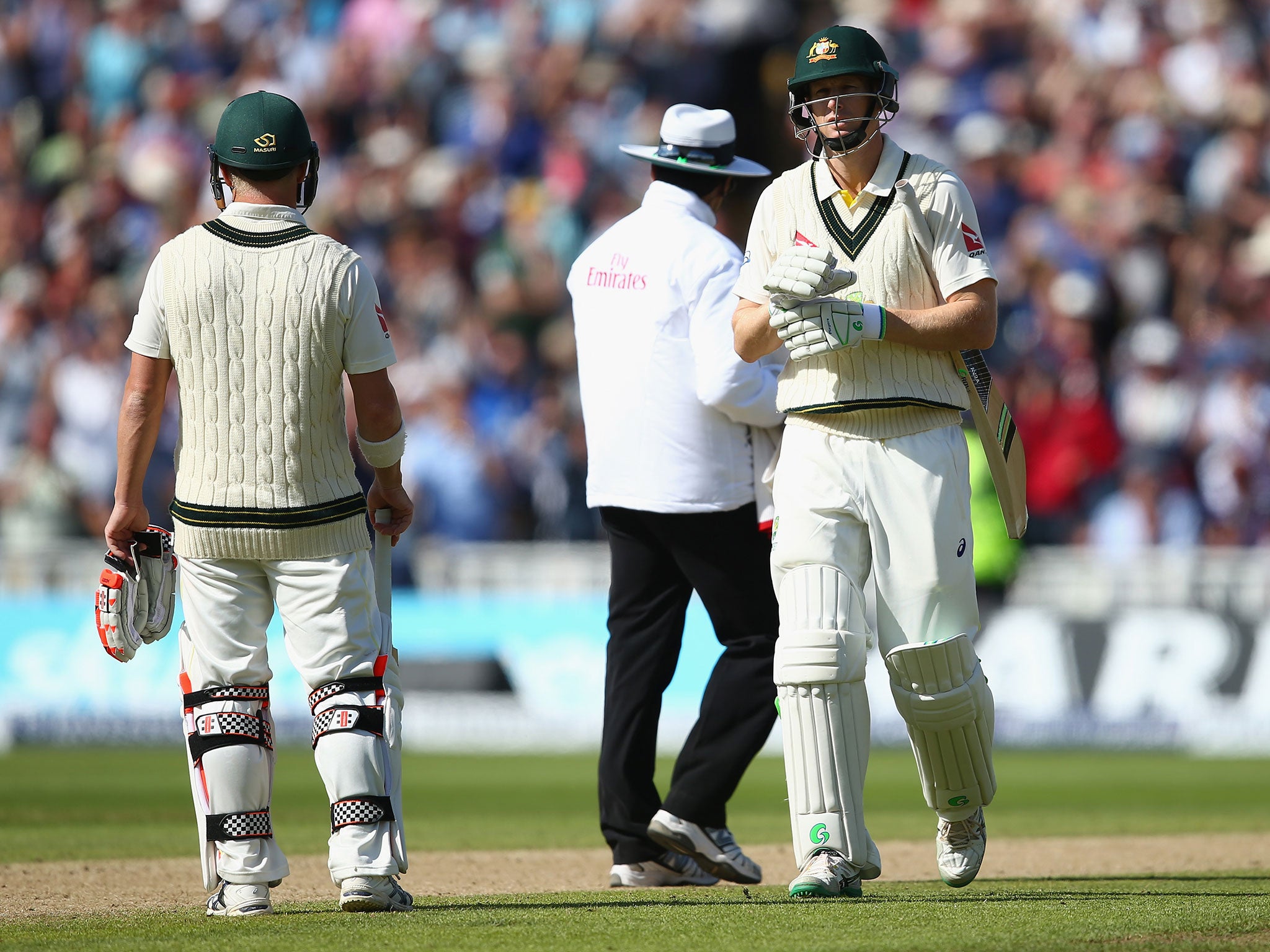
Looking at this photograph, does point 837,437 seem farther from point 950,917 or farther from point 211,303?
point 211,303

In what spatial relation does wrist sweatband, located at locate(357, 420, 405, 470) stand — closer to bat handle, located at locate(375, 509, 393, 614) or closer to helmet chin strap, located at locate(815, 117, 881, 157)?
bat handle, located at locate(375, 509, 393, 614)

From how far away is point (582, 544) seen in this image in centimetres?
1450

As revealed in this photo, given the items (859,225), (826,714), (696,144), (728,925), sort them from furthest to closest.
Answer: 1. (696,144)
2. (859,225)
3. (826,714)
4. (728,925)

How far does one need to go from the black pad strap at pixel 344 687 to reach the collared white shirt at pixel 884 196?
159 centimetres

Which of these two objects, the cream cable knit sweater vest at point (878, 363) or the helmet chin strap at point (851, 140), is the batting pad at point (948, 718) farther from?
the helmet chin strap at point (851, 140)

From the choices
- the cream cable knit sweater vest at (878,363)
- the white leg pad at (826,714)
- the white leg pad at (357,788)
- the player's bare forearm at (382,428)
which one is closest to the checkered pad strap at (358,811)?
the white leg pad at (357,788)

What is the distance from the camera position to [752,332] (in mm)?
A: 5594

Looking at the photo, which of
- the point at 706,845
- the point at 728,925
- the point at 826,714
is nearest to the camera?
the point at 728,925

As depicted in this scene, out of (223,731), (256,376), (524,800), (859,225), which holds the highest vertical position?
(859,225)

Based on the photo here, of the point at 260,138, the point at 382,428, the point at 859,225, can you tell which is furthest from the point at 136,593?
the point at 859,225

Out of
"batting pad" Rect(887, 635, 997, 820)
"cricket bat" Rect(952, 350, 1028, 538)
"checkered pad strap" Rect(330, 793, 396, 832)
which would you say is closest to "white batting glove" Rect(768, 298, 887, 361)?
"cricket bat" Rect(952, 350, 1028, 538)

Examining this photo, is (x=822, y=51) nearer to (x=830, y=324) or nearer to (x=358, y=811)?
(x=830, y=324)

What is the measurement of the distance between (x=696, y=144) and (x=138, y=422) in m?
2.41

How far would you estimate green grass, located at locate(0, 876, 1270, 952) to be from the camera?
4559 mm
